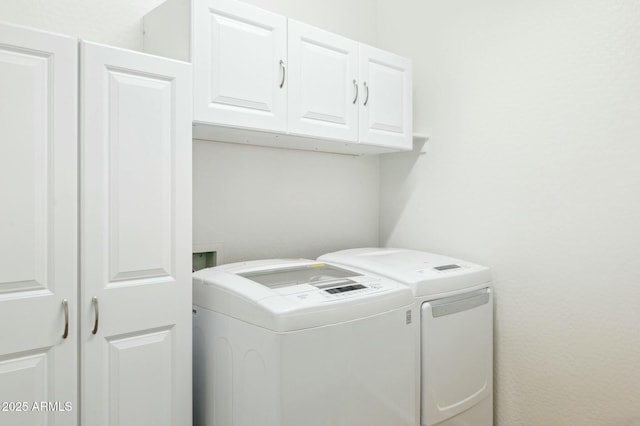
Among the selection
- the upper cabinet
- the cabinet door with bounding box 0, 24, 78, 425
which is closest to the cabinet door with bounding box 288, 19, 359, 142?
the upper cabinet

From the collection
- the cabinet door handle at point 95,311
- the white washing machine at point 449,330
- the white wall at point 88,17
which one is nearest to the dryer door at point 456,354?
the white washing machine at point 449,330

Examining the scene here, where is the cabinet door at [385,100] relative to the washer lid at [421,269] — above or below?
above

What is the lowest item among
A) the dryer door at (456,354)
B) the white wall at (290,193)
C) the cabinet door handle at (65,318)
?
the dryer door at (456,354)

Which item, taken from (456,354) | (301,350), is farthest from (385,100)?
(301,350)

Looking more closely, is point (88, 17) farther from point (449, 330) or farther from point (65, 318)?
point (449, 330)

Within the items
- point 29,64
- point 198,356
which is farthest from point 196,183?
point 29,64

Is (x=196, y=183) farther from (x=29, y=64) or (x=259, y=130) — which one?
(x=29, y=64)

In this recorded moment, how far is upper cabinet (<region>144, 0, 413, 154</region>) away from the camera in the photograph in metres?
1.67

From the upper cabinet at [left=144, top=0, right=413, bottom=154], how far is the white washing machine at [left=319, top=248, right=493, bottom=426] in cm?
66

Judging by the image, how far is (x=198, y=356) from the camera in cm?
174

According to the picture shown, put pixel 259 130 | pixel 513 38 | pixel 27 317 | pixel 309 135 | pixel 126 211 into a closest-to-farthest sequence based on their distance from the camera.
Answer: pixel 27 317, pixel 126 211, pixel 259 130, pixel 309 135, pixel 513 38

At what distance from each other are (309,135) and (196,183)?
0.58 meters

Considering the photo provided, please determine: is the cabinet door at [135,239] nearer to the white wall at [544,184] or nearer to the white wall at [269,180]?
the white wall at [269,180]

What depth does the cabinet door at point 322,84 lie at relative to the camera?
1944 millimetres
